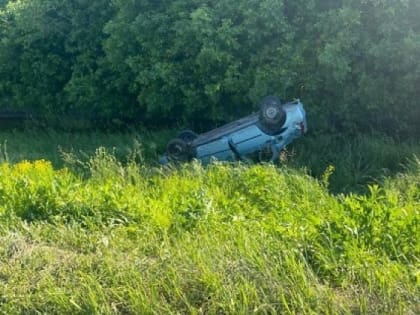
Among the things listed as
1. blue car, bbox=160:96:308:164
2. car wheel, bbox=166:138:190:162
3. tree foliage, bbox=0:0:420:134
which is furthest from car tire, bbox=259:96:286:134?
car wheel, bbox=166:138:190:162

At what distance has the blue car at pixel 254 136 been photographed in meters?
7.29

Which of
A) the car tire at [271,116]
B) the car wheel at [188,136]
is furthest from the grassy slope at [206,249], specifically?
the car wheel at [188,136]

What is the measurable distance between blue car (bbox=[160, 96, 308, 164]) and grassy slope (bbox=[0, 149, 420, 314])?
199cm

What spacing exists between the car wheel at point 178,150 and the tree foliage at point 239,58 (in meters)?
0.98

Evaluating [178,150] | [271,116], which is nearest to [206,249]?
[271,116]

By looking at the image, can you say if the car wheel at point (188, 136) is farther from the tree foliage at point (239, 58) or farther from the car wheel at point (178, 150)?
the tree foliage at point (239, 58)

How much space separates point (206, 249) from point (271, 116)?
3.65m

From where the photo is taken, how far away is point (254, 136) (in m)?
7.41

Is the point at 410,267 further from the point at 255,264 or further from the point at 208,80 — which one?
the point at 208,80

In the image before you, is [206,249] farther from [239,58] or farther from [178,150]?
[239,58]

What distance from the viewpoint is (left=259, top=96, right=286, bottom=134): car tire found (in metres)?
7.23

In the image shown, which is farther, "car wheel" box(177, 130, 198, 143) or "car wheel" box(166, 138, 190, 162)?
"car wheel" box(177, 130, 198, 143)

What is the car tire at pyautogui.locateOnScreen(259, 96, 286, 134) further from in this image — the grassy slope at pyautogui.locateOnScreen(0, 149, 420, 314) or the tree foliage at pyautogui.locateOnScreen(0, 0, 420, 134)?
the grassy slope at pyautogui.locateOnScreen(0, 149, 420, 314)

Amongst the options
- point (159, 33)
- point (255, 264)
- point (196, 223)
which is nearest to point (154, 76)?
point (159, 33)
